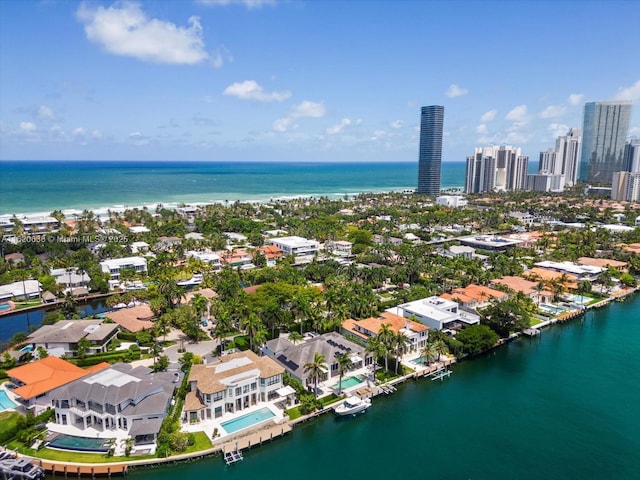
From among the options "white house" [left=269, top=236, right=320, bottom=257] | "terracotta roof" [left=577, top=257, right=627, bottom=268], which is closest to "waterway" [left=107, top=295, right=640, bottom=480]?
"terracotta roof" [left=577, top=257, right=627, bottom=268]

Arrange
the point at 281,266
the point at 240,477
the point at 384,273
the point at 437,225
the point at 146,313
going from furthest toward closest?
the point at 437,225 < the point at 281,266 < the point at 384,273 < the point at 146,313 < the point at 240,477

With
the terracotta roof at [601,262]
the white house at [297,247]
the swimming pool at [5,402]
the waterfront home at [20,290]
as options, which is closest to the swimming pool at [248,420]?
the swimming pool at [5,402]

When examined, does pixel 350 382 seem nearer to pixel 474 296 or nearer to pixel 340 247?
pixel 474 296

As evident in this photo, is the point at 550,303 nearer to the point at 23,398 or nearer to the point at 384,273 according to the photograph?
the point at 384,273

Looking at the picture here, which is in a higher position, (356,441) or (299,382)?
(299,382)

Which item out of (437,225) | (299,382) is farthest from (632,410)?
(437,225)

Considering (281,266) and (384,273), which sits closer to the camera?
(384,273)

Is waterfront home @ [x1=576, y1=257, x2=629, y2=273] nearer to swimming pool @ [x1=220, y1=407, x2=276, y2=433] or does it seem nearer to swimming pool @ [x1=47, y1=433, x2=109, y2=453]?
swimming pool @ [x1=220, y1=407, x2=276, y2=433]

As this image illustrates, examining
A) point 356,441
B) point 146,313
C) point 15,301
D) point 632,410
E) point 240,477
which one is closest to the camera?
point 240,477
